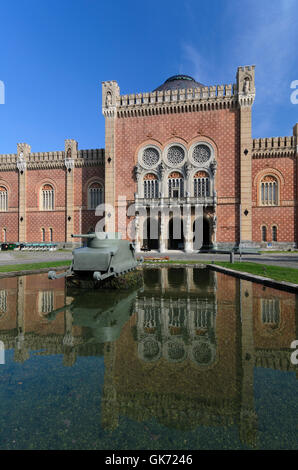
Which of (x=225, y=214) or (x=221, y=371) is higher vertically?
(x=225, y=214)

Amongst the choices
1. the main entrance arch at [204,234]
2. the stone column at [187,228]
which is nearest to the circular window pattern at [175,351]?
the stone column at [187,228]

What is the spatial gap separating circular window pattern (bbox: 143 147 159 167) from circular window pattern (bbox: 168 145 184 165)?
61.5 inches

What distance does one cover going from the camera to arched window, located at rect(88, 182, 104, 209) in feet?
111

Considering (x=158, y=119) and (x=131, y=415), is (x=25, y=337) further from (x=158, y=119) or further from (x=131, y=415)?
(x=158, y=119)

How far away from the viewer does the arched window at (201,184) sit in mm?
29609

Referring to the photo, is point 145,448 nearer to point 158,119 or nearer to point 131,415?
point 131,415

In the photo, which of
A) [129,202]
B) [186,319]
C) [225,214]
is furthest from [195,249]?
[186,319]

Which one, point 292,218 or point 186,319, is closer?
point 186,319

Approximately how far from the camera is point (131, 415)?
95.1 inches

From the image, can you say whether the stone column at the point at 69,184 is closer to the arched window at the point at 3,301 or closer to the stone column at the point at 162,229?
the stone column at the point at 162,229

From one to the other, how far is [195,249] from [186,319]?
25.1 m
